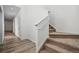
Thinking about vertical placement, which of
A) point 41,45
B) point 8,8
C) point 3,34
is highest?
point 8,8

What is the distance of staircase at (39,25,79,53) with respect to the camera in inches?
54.3

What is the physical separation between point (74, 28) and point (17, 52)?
0.86 metres

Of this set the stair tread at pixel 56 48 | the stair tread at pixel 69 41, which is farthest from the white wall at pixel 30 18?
the stair tread at pixel 69 41

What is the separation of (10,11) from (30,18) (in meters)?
0.29

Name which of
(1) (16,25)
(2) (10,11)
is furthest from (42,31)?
(2) (10,11)

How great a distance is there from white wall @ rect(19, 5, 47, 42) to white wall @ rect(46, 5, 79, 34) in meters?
0.15

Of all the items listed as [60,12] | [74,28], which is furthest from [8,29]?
[74,28]

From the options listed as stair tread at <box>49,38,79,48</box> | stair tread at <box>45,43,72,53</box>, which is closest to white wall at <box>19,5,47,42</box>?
stair tread at <box>45,43,72,53</box>

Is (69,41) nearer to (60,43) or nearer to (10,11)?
(60,43)

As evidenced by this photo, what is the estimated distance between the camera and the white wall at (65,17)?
4.55 ft

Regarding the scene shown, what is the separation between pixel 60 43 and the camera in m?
1.41

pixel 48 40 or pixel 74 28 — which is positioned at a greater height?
pixel 74 28
